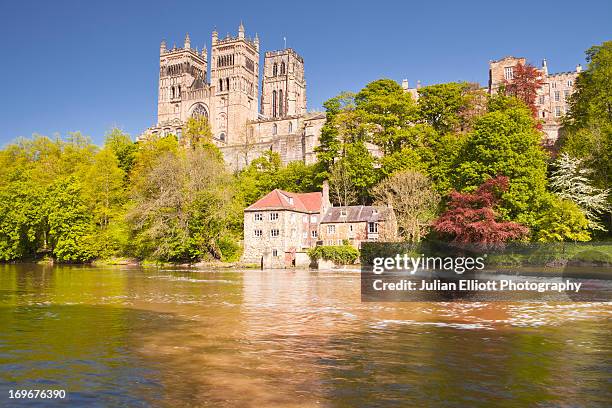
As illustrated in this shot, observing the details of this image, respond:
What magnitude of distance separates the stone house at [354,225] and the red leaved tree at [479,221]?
10.2 m

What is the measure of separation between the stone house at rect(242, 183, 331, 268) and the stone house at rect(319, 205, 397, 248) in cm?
137

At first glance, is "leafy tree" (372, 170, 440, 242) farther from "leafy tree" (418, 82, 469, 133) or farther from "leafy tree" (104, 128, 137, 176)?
"leafy tree" (104, 128, 137, 176)

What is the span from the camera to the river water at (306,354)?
29.9 feet

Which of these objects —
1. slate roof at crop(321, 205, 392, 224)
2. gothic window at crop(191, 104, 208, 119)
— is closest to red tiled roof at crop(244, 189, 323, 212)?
slate roof at crop(321, 205, 392, 224)

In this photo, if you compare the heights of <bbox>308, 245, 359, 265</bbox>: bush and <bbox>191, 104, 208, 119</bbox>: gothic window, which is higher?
<bbox>191, 104, 208, 119</bbox>: gothic window

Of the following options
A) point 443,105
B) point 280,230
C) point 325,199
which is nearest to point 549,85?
point 443,105

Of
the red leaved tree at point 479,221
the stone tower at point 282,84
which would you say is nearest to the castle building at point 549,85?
the red leaved tree at point 479,221

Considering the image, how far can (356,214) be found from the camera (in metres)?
57.2

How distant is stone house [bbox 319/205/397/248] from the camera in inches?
2160

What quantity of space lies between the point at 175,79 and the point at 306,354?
139 meters

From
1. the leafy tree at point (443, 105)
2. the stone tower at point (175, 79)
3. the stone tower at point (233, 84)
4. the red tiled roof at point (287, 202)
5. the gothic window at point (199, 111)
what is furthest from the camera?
the stone tower at point (175, 79)

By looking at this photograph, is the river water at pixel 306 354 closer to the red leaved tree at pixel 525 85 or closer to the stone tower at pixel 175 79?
the red leaved tree at pixel 525 85

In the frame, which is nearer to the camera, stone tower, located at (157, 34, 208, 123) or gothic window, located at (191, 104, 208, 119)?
gothic window, located at (191, 104, 208, 119)

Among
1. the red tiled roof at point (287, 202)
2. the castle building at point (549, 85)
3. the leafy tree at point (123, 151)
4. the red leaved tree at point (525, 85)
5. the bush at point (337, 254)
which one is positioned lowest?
the bush at point (337, 254)
